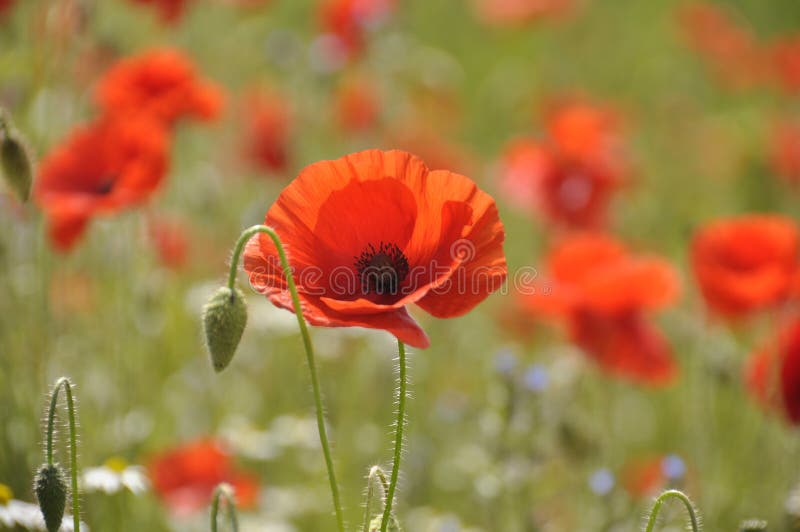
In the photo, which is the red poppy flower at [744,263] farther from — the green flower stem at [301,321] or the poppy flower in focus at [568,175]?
the green flower stem at [301,321]

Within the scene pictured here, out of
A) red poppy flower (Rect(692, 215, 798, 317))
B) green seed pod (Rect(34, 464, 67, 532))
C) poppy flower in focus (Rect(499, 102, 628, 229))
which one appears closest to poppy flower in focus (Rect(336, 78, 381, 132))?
poppy flower in focus (Rect(499, 102, 628, 229))

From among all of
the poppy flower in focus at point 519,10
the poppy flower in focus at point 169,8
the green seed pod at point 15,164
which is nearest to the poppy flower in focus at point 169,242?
the poppy flower in focus at point 169,8

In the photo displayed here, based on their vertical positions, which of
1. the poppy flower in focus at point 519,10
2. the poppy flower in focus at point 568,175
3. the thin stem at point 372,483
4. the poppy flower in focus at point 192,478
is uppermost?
the poppy flower in focus at point 519,10

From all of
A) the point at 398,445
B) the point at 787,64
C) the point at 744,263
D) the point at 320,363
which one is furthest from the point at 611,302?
the point at 787,64

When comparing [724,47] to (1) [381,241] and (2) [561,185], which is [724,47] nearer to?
(2) [561,185]

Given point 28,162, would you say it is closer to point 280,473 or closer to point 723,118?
point 280,473

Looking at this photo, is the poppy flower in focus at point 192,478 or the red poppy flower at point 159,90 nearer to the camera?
the poppy flower in focus at point 192,478

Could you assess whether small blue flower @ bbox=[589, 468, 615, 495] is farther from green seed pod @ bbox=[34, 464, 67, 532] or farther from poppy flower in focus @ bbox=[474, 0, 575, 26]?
poppy flower in focus @ bbox=[474, 0, 575, 26]

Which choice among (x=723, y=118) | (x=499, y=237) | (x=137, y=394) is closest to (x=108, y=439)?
(x=137, y=394)
